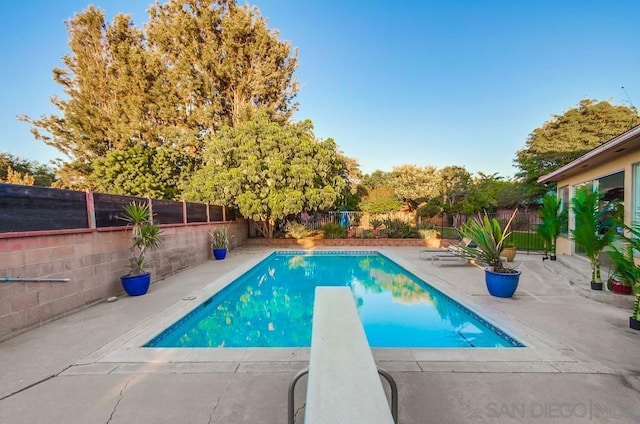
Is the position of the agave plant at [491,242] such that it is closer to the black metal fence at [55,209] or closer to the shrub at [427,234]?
the black metal fence at [55,209]

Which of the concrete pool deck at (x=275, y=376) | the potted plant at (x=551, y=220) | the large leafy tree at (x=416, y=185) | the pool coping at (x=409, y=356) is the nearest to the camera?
the concrete pool deck at (x=275, y=376)

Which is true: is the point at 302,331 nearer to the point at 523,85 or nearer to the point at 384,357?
the point at 384,357

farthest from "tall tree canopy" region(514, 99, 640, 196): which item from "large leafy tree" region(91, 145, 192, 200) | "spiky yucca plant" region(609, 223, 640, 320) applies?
"large leafy tree" region(91, 145, 192, 200)

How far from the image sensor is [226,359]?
9.87ft

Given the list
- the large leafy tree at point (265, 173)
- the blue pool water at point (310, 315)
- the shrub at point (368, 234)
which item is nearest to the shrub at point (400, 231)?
the shrub at point (368, 234)

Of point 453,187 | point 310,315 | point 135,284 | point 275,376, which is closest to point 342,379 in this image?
point 275,376

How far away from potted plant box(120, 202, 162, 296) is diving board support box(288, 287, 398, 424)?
467cm

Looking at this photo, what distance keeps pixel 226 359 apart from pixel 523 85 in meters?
15.0

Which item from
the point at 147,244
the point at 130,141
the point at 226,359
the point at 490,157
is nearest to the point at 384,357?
the point at 226,359

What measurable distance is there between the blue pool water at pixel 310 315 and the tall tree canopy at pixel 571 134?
51.0ft

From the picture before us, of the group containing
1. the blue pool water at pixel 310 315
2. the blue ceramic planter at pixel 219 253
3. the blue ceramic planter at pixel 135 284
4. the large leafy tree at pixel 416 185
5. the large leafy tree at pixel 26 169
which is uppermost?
the large leafy tree at pixel 26 169

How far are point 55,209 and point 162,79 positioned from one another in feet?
48.6

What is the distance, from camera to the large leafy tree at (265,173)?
1140cm

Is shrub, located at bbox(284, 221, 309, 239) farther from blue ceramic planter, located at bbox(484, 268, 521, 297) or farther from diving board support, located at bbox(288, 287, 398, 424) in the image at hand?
diving board support, located at bbox(288, 287, 398, 424)
